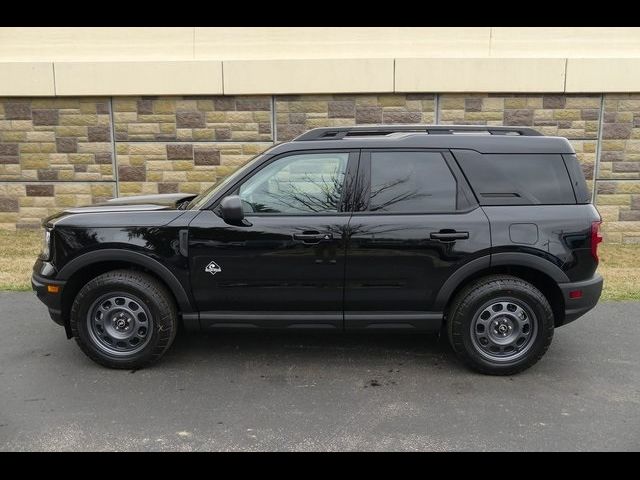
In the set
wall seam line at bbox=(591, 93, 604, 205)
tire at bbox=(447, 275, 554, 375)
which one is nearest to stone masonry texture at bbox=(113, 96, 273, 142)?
wall seam line at bbox=(591, 93, 604, 205)

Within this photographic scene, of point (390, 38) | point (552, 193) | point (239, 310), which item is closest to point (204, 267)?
point (239, 310)

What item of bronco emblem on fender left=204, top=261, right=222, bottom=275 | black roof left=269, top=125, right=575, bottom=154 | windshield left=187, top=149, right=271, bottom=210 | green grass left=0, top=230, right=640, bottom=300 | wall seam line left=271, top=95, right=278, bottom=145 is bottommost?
green grass left=0, top=230, right=640, bottom=300

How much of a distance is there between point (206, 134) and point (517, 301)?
6.10 metres

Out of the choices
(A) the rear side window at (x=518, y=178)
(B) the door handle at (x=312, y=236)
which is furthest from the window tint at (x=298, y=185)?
(A) the rear side window at (x=518, y=178)

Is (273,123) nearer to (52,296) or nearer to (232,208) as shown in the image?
(232,208)

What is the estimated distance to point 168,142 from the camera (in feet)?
29.2

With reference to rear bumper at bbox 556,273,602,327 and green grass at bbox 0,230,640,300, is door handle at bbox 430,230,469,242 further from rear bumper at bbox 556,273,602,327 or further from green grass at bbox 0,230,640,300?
green grass at bbox 0,230,640,300

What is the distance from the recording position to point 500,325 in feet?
13.9

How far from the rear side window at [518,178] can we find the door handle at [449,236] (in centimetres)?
30

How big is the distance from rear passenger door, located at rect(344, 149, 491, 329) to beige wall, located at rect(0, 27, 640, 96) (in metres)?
4.66

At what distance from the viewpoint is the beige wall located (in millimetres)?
8414

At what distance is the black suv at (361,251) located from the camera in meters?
4.10

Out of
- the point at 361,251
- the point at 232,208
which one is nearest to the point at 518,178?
the point at 361,251

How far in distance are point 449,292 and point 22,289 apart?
4921 millimetres
